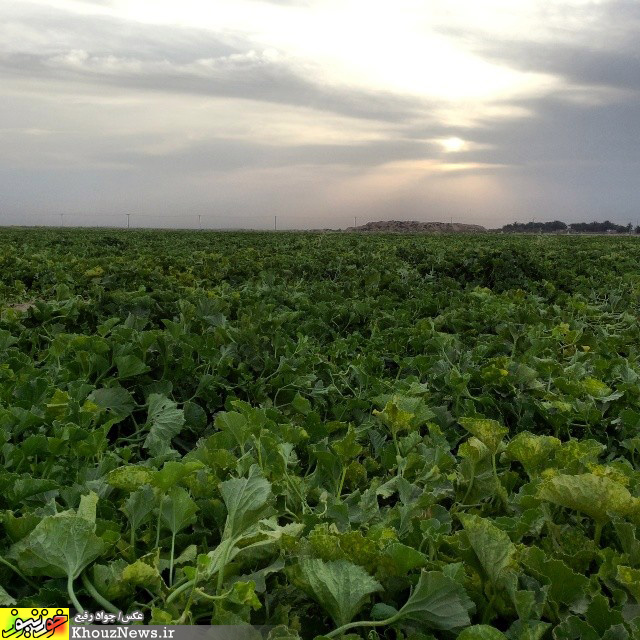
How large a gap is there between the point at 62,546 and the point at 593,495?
116 cm

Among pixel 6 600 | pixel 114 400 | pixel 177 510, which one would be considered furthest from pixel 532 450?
pixel 114 400

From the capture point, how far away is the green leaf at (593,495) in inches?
58.8

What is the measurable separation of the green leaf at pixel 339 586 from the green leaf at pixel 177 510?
34cm

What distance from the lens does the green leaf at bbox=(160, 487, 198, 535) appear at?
1.49 metres

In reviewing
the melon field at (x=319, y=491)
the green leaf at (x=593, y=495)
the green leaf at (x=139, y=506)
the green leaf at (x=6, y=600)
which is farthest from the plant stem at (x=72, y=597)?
the green leaf at (x=593, y=495)

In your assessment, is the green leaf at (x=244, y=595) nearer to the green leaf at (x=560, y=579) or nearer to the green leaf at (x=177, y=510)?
the green leaf at (x=177, y=510)

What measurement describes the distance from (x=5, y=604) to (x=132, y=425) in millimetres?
1809

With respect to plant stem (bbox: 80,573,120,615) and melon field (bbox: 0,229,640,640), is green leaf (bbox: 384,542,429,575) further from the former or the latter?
plant stem (bbox: 80,573,120,615)

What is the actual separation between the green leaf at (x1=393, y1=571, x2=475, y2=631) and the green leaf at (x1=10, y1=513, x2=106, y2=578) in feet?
2.07

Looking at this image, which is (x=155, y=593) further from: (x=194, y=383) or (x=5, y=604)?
(x=194, y=383)

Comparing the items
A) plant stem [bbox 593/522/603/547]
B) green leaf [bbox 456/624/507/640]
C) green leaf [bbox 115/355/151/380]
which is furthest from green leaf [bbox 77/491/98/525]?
green leaf [bbox 115/355/151/380]

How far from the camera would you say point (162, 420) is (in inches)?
107

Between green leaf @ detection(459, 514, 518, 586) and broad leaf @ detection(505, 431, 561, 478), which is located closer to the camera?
green leaf @ detection(459, 514, 518, 586)

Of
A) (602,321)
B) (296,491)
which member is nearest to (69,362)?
(296,491)
